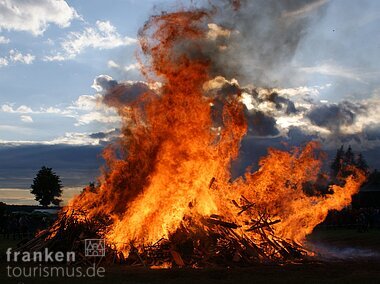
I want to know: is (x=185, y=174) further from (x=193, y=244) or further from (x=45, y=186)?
(x=45, y=186)

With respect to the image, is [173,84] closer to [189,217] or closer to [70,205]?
[189,217]

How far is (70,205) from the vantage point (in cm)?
1912

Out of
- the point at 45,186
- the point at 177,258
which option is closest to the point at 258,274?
the point at 177,258

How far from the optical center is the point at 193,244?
15891 mm

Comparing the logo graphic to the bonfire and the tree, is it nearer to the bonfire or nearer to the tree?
the bonfire

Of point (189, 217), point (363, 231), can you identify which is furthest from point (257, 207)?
point (363, 231)

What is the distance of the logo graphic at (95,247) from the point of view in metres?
15.9

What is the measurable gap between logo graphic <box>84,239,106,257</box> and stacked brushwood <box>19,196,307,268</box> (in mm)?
156

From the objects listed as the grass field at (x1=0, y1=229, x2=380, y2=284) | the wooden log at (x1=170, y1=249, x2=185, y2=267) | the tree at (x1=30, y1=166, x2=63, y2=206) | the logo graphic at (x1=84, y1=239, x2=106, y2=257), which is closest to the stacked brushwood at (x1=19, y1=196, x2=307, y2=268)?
the wooden log at (x1=170, y1=249, x2=185, y2=267)

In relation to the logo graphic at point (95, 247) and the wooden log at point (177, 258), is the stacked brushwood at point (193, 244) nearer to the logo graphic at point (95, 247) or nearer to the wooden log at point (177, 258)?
the wooden log at point (177, 258)

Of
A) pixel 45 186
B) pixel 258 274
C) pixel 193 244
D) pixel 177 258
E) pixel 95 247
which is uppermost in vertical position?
pixel 45 186

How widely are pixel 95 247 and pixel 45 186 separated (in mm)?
57764

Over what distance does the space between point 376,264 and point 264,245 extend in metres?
3.89

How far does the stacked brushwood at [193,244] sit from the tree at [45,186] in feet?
179
